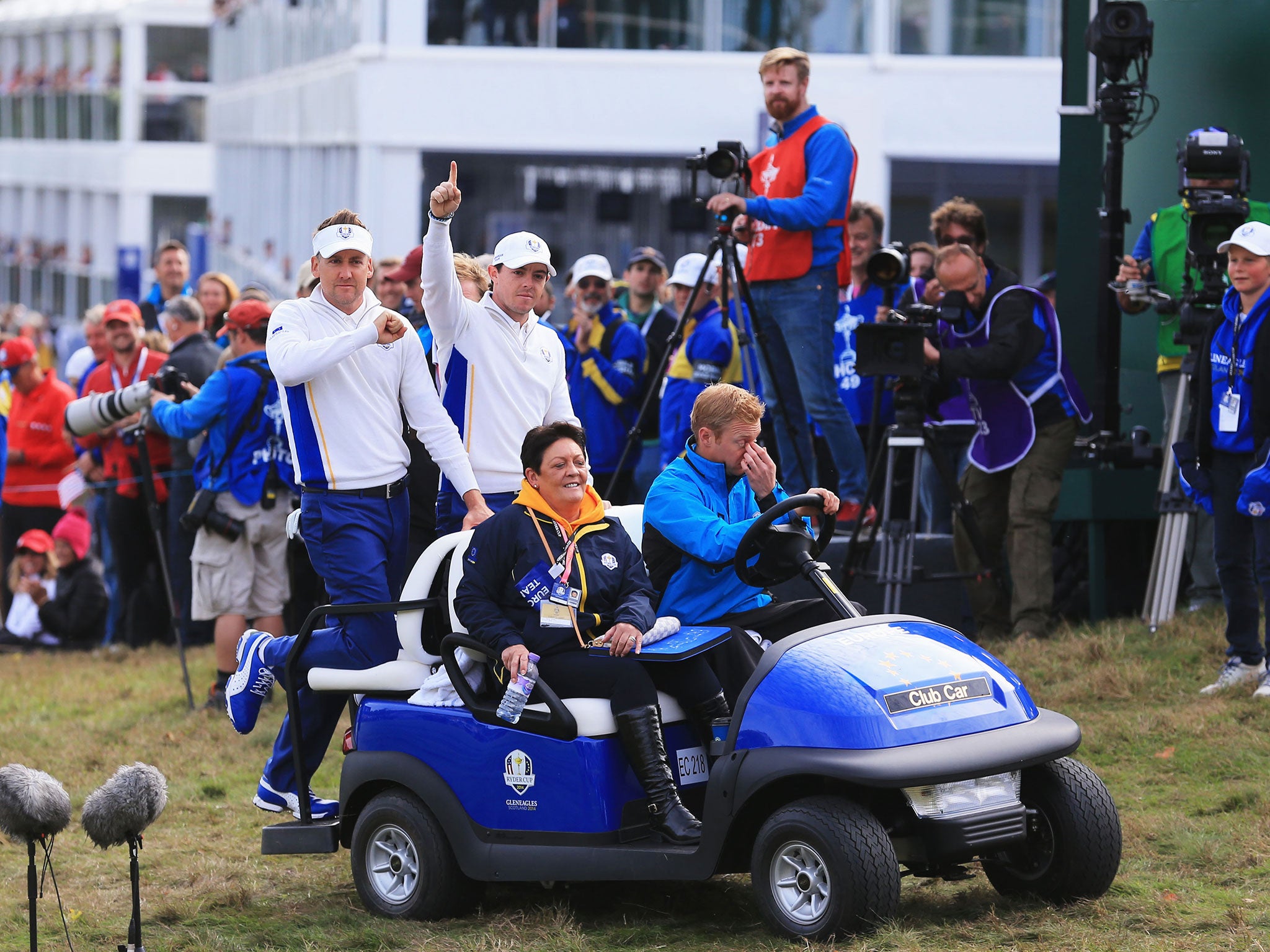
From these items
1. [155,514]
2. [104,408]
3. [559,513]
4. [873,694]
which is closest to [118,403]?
[104,408]

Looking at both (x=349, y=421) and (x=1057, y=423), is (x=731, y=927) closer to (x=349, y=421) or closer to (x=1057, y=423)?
(x=349, y=421)

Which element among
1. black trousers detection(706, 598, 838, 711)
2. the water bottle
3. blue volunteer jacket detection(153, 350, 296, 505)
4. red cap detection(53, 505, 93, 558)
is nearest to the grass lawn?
the water bottle

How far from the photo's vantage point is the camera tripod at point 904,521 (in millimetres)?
8617

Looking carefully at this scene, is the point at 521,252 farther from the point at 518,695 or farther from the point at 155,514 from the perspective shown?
the point at 155,514

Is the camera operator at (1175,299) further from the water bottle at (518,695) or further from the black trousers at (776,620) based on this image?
the water bottle at (518,695)

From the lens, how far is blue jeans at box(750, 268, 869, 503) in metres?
8.95

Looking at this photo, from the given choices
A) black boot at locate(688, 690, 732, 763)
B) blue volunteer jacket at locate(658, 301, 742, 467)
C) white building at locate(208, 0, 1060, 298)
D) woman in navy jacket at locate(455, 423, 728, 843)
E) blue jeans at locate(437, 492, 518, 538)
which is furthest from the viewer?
white building at locate(208, 0, 1060, 298)

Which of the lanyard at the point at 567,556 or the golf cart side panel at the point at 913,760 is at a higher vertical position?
the lanyard at the point at 567,556

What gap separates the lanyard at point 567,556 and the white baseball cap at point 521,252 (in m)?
1.35

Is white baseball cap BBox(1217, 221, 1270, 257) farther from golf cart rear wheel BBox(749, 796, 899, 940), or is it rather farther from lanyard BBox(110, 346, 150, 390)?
lanyard BBox(110, 346, 150, 390)

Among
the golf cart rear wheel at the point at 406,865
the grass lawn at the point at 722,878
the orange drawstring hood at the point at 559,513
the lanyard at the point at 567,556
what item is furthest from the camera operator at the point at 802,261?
the golf cart rear wheel at the point at 406,865

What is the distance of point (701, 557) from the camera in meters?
5.79

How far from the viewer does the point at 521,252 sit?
6801 millimetres

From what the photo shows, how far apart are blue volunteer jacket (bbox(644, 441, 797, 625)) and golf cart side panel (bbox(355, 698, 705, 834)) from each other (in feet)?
1.56
